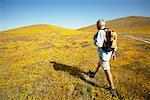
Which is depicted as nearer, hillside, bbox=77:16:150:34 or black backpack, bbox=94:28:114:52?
black backpack, bbox=94:28:114:52

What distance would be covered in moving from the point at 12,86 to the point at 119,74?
5.37 metres

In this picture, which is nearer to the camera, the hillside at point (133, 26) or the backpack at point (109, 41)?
the backpack at point (109, 41)

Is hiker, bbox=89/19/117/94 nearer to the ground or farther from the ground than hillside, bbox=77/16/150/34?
farther from the ground

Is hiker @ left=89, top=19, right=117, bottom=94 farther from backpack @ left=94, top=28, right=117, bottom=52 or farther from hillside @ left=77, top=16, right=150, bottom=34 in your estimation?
hillside @ left=77, top=16, right=150, bottom=34

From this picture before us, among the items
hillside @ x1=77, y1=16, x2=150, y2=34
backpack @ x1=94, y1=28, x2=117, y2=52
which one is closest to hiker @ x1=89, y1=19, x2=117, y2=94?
backpack @ x1=94, y1=28, x2=117, y2=52

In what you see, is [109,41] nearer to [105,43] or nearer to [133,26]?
[105,43]

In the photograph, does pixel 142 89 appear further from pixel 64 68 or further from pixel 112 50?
pixel 64 68

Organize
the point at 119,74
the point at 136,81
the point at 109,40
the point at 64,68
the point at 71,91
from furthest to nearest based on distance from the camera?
the point at 64,68 < the point at 119,74 < the point at 136,81 < the point at 71,91 < the point at 109,40

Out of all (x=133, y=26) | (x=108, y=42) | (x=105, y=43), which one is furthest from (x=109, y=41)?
(x=133, y=26)

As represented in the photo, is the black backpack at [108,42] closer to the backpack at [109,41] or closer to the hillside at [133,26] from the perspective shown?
the backpack at [109,41]

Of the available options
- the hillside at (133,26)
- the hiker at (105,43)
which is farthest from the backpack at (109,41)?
the hillside at (133,26)

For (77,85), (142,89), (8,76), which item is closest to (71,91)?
(77,85)

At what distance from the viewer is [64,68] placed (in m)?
11.4

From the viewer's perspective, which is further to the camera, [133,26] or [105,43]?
[133,26]
